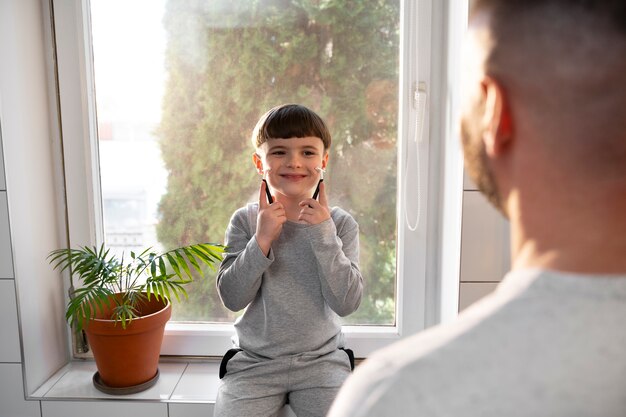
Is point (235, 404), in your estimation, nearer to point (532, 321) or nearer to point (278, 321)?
point (278, 321)

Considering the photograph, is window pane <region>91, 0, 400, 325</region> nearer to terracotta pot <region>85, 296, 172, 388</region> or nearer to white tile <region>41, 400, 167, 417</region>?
terracotta pot <region>85, 296, 172, 388</region>

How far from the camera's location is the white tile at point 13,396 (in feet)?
4.23

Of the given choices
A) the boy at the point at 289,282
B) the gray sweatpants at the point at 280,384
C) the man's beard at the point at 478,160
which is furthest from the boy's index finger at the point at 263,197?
the man's beard at the point at 478,160

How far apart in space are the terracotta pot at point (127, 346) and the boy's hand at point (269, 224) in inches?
13.2

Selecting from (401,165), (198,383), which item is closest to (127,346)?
(198,383)

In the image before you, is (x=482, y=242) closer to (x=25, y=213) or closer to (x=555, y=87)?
(x=555, y=87)

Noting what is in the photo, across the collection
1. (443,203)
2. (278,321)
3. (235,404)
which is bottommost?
(235,404)

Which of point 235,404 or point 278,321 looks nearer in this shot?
point 235,404

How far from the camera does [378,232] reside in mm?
1452

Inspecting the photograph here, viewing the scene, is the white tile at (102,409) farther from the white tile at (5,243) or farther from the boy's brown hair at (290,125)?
the boy's brown hair at (290,125)

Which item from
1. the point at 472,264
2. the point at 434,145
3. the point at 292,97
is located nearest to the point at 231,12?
the point at 292,97

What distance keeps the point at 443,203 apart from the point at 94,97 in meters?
0.96

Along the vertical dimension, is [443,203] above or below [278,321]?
above

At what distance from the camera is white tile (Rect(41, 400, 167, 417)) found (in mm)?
1300
